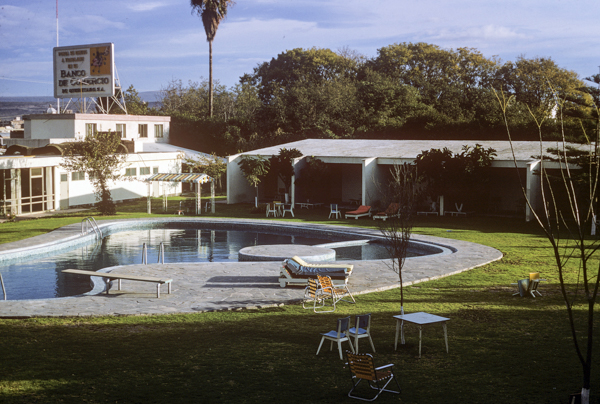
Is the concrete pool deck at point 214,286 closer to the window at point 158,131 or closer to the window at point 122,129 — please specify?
the window at point 122,129

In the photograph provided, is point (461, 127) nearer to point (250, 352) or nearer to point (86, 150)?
point (86, 150)

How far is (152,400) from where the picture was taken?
21.2ft

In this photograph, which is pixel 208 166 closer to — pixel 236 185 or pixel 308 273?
pixel 236 185

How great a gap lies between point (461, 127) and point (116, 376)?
40272 millimetres

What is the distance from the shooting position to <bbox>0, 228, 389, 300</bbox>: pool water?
13477 millimetres

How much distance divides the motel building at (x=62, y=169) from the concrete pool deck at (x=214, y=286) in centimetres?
928

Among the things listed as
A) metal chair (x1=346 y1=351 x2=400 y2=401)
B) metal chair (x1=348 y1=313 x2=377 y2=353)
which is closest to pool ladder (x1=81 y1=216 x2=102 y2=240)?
metal chair (x1=348 y1=313 x2=377 y2=353)

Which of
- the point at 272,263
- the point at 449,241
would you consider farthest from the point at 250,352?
the point at 449,241

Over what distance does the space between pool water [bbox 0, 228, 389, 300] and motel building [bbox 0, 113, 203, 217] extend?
678cm

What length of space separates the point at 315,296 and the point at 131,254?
9316mm

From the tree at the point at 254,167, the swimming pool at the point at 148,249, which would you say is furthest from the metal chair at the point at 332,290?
the tree at the point at 254,167

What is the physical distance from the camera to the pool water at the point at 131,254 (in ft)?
44.2

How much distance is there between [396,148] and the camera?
3112 cm

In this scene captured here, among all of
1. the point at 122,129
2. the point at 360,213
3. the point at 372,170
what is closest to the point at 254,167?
the point at 372,170
